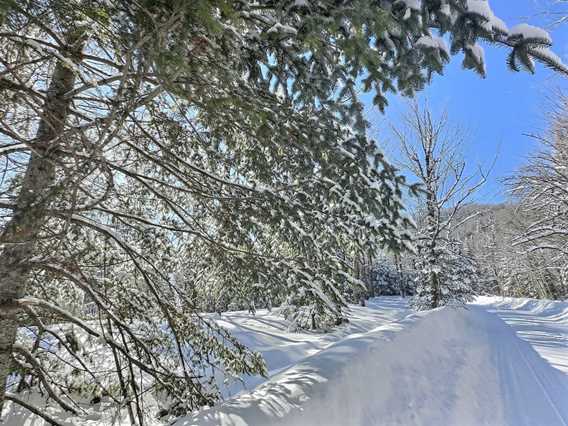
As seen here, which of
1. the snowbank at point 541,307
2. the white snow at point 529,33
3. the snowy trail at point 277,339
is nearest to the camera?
the white snow at point 529,33

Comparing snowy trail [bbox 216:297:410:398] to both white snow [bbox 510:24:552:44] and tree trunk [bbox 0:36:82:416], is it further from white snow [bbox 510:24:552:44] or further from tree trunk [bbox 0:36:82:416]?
white snow [bbox 510:24:552:44]

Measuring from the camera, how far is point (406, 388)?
3.22 meters

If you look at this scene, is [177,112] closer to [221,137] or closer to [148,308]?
[221,137]

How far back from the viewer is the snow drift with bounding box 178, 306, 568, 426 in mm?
2225

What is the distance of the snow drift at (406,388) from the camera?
2.22 metres

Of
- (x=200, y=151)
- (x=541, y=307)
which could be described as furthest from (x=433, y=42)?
(x=541, y=307)

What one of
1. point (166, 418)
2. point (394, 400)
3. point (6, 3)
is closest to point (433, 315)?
point (394, 400)

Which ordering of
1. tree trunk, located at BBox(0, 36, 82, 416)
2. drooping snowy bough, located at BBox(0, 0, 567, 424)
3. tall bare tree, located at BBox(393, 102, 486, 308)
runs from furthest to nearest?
1. tall bare tree, located at BBox(393, 102, 486, 308)
2. tree trunk, located at BBox(0, 36, 82, 416)
3. drooping snowy bough, located at BBox(0, 0, 567, 424)

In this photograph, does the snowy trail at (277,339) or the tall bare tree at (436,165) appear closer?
the snowy trail at (277,339)

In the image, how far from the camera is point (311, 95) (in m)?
2.66

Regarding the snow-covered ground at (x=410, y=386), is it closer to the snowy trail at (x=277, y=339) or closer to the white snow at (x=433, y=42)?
the snowy trail at (x=277, y=339)

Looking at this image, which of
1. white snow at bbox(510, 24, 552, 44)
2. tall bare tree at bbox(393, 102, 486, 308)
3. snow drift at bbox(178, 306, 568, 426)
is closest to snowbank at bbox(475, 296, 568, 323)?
tall bare tree at bbox(393, 102, 486, 308)

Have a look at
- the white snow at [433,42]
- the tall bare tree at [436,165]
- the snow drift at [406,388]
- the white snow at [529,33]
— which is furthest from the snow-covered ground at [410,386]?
the tall bare tree at [436,165]

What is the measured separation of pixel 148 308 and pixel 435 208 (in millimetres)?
11491
